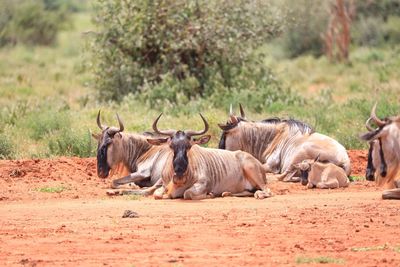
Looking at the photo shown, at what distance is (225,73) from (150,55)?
166cm

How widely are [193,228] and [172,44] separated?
13174 millimetres

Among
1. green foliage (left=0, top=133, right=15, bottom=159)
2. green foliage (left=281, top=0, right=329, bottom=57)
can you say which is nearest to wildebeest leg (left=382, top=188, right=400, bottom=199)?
green foliage (left=0, top=133, right=15, bottom=159)

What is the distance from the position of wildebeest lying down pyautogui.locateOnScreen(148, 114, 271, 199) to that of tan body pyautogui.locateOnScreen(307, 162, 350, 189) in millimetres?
836

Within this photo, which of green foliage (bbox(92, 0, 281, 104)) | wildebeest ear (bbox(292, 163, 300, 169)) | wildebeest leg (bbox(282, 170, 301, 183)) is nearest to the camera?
wildebeest ear (bbox(292, 163, 300, 169))

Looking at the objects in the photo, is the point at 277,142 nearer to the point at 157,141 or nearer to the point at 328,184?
the point at 328,184

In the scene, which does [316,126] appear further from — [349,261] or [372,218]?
[349,261]

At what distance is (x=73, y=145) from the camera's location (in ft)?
56.7

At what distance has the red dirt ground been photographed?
29.5 feet

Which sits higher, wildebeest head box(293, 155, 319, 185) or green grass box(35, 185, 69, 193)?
wildebeest head box(293, 155, 319, 185)

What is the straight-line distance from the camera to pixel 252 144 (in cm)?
1641

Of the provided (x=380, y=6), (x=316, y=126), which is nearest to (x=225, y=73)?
(x=316, y=126)

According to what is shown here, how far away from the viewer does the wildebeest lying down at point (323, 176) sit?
1452 centimetres

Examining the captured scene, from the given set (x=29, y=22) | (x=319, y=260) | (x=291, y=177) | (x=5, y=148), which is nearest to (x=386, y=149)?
(x=291, y=177)

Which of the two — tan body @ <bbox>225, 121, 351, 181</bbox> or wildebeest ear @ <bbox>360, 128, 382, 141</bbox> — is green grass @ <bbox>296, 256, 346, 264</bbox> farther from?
tan body @ <bbox>225, 121, 351, 181</bbox>
